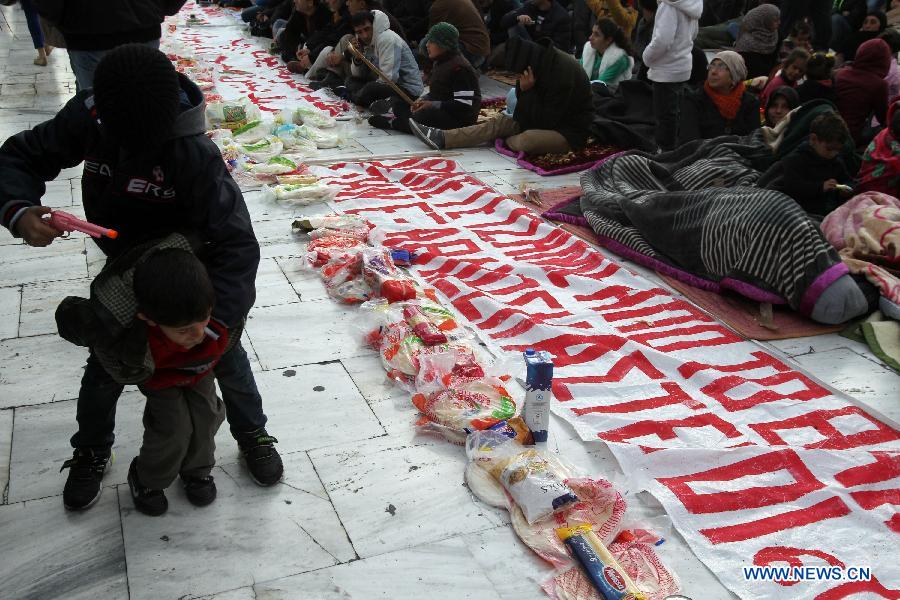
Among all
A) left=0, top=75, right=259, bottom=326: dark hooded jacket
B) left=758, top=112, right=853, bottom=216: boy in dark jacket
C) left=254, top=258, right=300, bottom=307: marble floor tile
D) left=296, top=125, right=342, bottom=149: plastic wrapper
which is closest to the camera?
left=0, top=75, right=259, bottom=326: dark hooded jacket

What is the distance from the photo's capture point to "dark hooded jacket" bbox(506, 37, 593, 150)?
6340 mm

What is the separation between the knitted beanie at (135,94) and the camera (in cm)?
198

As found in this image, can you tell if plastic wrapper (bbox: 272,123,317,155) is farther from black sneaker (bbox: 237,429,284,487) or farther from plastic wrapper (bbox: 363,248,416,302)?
black sneaker (bbox: 237,429,284,487)

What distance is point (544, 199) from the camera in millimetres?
5457

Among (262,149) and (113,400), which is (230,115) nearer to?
(262,149)

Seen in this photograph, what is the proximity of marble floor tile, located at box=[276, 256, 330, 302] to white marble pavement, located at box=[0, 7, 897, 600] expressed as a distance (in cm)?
18

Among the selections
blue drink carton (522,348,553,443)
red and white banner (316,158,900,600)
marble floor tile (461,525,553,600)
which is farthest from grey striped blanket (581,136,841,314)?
marble floor tile (461,525,553,600)

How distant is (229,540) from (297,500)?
0.26 m

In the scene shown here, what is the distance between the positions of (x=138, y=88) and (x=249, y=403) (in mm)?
1055

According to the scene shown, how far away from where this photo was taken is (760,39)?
300 inches

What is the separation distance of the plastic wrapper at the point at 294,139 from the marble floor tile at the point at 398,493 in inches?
152

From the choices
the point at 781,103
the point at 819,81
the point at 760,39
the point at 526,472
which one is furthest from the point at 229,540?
the point at 760,39

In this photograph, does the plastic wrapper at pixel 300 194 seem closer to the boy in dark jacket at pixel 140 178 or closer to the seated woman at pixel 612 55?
the boy in dark jacket at pixel 140 178

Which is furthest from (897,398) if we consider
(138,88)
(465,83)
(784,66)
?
(465,83)
